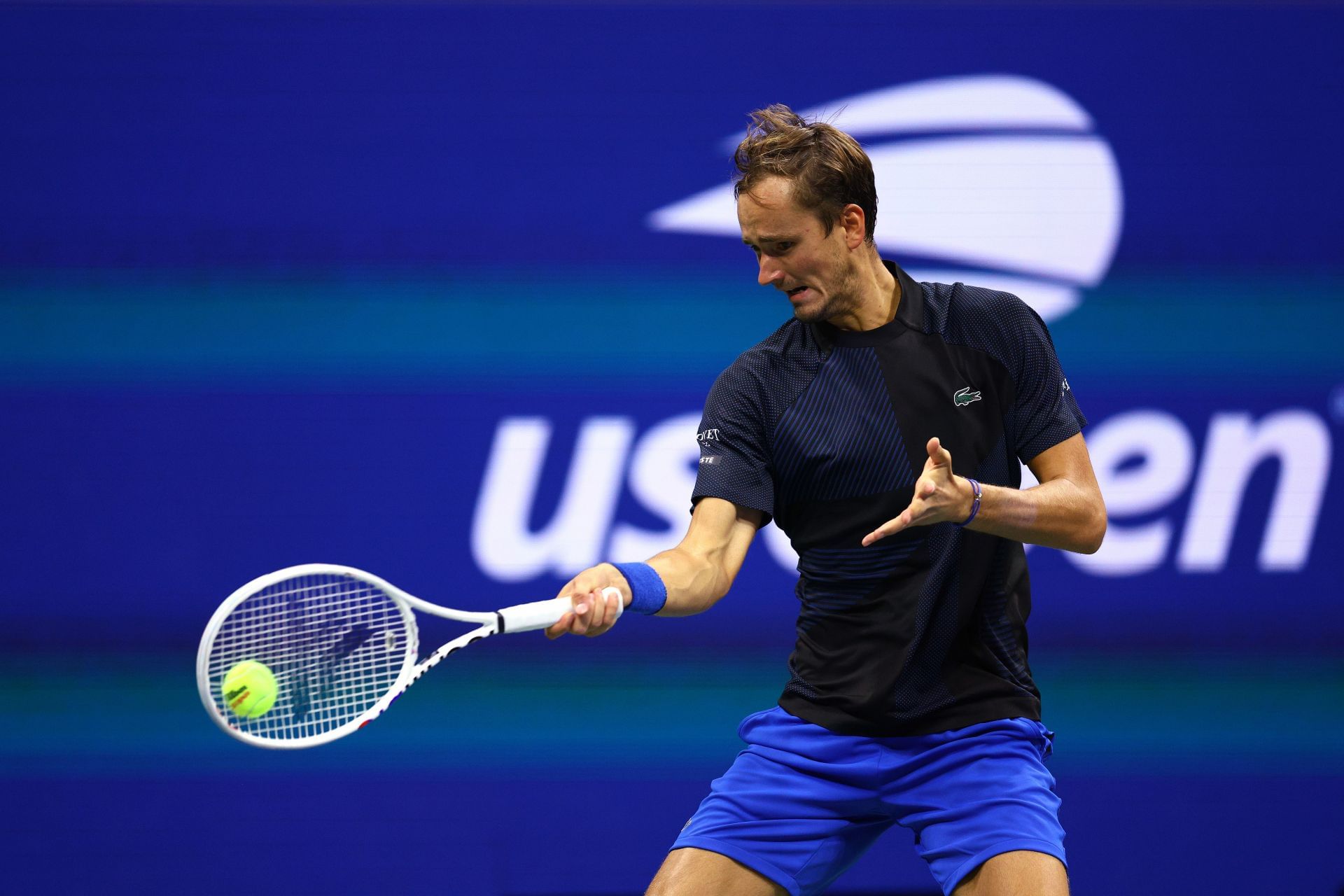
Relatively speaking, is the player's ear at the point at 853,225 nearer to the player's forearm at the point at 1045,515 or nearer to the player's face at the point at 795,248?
the player's face at the point at 795,248

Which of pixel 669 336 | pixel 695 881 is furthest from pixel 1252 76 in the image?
pixel 695 881

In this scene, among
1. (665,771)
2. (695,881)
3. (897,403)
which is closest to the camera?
(695,881)

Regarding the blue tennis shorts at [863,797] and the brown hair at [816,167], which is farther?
the brown hair at [816,167]

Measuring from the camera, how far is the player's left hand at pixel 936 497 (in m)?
2.42

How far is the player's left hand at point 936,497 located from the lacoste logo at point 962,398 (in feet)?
1.35

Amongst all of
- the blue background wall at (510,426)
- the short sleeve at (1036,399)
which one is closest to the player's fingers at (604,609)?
the short sleeve at (1036,399)

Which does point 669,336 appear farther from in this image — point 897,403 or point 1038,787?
point 1038,787

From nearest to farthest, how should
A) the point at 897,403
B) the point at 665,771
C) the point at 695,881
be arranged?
the point at 695,881 < the point at 897,403 < the point at 665,771

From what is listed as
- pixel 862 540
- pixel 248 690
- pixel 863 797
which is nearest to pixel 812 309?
pixel 862 540

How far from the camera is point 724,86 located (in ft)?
14.6

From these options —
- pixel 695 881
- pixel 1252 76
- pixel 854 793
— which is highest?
pixel 1252 76

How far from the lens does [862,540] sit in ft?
8.93

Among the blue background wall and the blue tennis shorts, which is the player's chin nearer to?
the blue tennis shorts

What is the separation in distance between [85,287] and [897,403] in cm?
290
